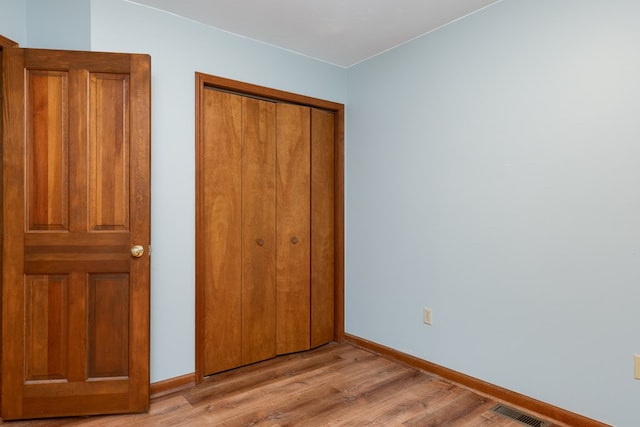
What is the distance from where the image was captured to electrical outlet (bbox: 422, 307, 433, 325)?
8.92 feet

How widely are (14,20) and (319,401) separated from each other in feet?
9.54

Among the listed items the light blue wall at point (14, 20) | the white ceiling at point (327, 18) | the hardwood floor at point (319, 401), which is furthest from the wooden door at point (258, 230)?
the light blue wall at point (14, 20)

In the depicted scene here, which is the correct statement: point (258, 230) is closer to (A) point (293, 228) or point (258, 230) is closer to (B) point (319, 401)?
(A) point (293, 228)

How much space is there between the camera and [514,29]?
2.25 m

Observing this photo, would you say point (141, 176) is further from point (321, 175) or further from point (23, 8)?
point (321, 175)

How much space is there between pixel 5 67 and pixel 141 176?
34.7 inches

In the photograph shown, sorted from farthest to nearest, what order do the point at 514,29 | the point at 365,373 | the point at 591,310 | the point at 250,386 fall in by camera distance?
the point at 365,373 < the point at 250,386 < the point at 514,29 < the point at 591,310

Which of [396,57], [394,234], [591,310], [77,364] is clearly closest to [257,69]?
[396,57]

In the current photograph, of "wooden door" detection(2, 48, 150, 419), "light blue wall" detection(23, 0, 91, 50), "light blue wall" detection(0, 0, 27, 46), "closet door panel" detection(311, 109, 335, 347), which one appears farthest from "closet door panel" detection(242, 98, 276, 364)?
"light blue wall" detection(0, 0, 27, 46)

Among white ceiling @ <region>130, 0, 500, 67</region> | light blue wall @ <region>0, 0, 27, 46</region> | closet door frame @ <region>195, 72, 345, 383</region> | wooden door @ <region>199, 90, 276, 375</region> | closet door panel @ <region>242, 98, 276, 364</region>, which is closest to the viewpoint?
light blue wall @ <region>0, 0, 27, 46</region>

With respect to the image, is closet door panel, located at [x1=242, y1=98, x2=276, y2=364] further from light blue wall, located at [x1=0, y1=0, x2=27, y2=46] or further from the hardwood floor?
light blue wall, located at [x1=0, y1=0, x2=27, y2=46]

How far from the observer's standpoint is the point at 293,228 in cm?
312

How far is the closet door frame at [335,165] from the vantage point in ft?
8.37

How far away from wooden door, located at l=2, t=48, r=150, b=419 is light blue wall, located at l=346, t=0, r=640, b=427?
71.0 inches
